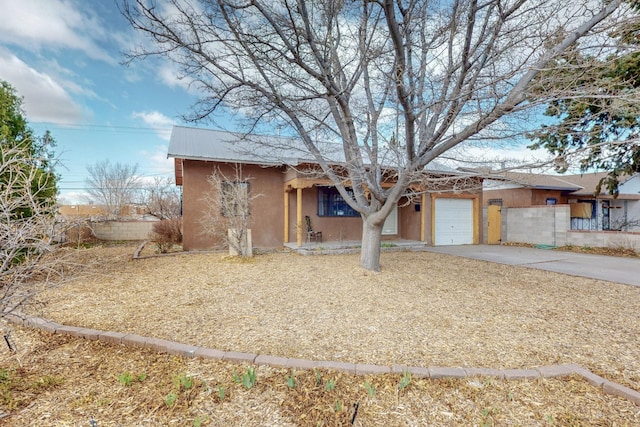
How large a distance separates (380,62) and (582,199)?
19.3 m

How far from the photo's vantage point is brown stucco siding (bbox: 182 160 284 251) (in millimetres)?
9750

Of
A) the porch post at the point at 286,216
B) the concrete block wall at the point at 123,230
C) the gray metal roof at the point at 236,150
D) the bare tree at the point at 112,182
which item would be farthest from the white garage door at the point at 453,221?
the bare tree at the point at 112,182

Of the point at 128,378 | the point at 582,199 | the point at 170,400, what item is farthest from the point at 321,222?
the point at 582,199

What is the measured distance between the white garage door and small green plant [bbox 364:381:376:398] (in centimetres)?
1066

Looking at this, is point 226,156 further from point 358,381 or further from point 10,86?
point 358,381

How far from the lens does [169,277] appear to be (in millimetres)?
6141

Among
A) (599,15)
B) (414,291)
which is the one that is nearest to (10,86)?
(414,291)

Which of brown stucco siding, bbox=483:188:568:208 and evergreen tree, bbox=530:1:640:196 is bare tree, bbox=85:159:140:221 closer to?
brown stucco siding, bbox=483:188:568:208

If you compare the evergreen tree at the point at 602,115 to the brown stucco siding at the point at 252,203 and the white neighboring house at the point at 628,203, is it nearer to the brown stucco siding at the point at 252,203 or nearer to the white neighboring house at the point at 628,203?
the brown stucco siding at the point at 252,203

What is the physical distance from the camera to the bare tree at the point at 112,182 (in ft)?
86.3

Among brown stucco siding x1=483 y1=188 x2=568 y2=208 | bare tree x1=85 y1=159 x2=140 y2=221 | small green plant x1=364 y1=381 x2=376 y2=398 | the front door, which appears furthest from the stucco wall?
bare tree x1=85 y1=159 x2=140 y2=221

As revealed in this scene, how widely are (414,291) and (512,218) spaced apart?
11.3 meters

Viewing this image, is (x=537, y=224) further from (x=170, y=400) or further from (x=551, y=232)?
(x=170, y=400)

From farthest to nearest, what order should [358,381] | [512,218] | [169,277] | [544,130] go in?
[512,218] → [169,277] → [544,130] → [358,381]
